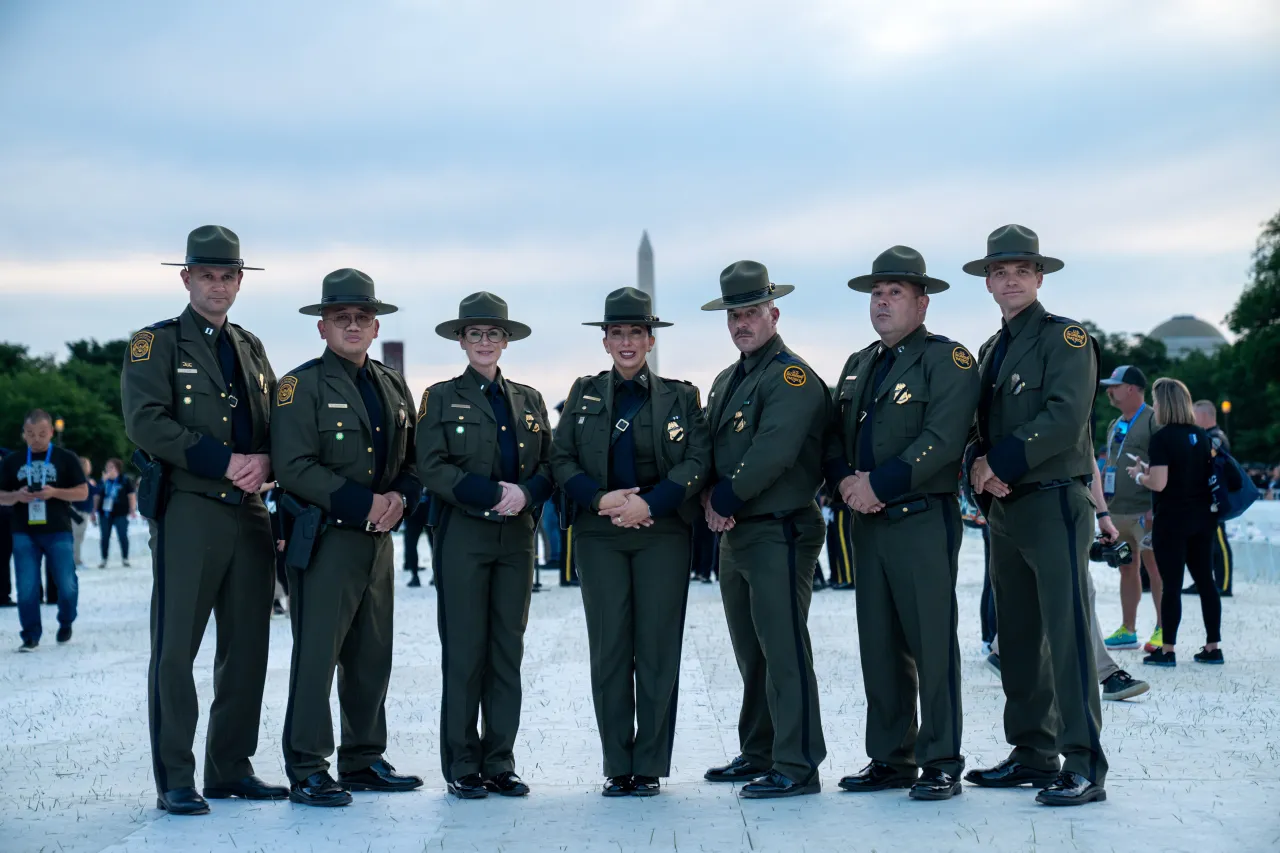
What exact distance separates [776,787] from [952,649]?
92 cm

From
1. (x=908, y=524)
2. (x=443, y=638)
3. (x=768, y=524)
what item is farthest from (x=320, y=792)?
(x=908, y=524)

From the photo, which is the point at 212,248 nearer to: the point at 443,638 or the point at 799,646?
the point at 443,638

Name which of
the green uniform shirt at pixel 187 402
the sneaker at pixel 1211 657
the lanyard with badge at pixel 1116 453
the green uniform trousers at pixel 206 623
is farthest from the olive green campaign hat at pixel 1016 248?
the lanyard with badge at pixel 1116 453

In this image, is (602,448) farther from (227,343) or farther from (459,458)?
(227,343)

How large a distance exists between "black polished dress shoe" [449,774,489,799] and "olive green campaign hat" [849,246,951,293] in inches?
107

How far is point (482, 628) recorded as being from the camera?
5.63 metres

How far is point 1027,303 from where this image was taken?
18.3ft

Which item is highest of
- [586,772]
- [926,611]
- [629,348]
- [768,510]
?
[629,348]

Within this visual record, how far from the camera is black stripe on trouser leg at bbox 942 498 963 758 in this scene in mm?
5230

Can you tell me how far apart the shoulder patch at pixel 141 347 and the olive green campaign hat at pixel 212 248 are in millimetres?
360

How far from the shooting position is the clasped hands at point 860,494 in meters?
5.34

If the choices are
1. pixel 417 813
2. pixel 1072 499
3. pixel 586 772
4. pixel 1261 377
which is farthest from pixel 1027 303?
pixel 1261 377

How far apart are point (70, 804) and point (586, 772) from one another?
2.17m

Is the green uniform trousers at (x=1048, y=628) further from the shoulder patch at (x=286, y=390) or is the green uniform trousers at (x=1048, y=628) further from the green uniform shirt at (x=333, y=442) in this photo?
the shoulder patch at (x=286, y=390)
